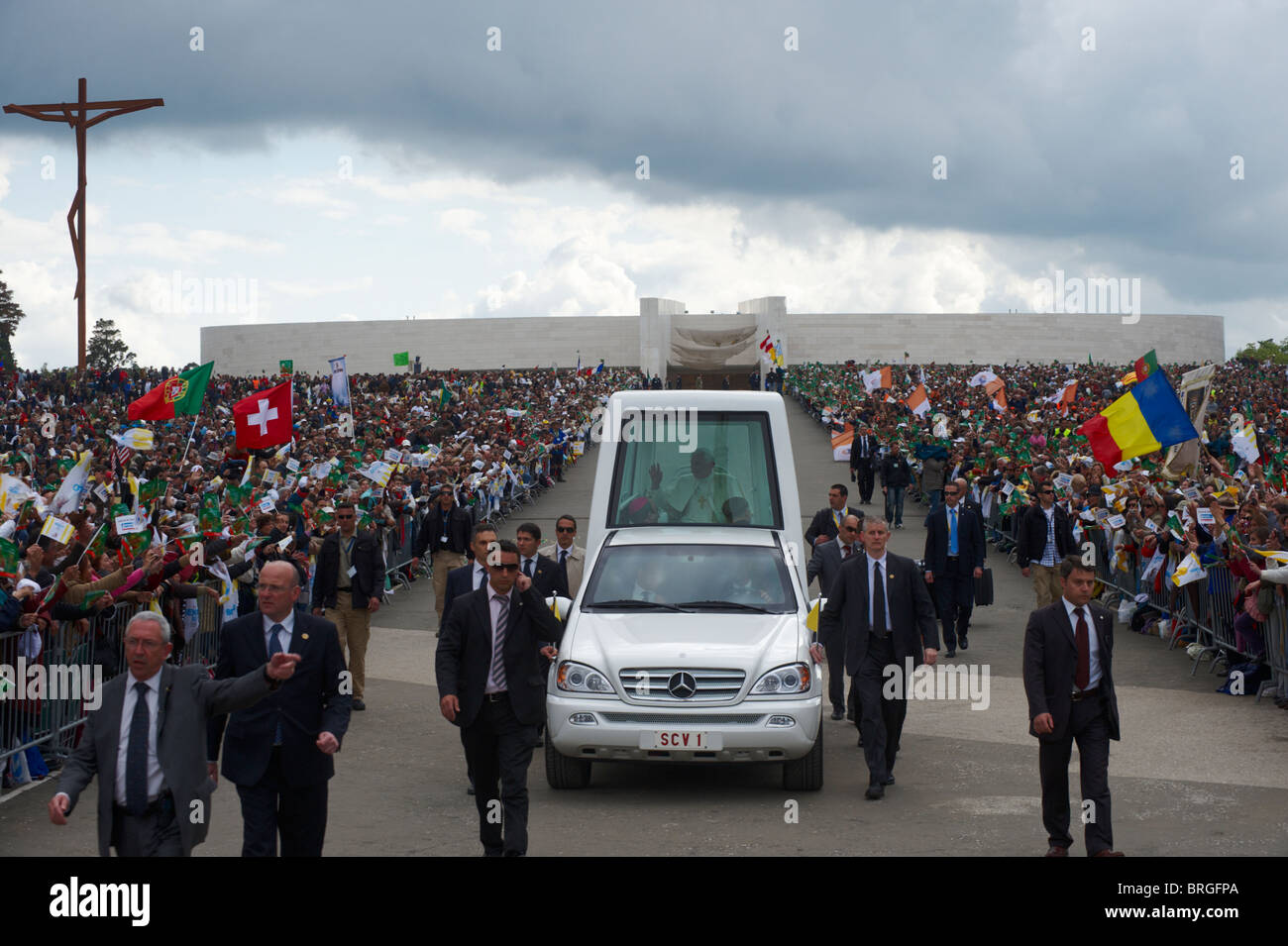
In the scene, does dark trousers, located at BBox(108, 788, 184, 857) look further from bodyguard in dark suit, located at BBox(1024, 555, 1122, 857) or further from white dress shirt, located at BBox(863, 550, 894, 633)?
white dress shirt, located at BBox(863, 550, 894, 633)

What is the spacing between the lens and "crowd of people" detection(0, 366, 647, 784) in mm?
10492

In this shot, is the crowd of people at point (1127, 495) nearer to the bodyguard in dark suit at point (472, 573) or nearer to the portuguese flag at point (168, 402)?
the bodyguard in dark suit at point (472, 573)

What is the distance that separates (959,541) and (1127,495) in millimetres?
4158

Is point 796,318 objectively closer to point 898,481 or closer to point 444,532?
point 898,481

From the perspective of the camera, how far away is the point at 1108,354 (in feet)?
318

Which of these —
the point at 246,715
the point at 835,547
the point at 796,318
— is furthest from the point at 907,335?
the point at 246,715

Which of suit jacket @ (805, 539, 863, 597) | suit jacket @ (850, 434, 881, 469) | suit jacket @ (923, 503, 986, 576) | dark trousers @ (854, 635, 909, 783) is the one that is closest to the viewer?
dark trousers @ (854, 635, 909, 783)

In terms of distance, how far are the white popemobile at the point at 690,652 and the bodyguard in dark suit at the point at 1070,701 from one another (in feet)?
6.33

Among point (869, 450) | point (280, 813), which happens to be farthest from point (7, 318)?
point (280, 813)

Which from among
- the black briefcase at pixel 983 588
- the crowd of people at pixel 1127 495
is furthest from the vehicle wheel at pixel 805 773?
the black briefcase at pixel 983 588

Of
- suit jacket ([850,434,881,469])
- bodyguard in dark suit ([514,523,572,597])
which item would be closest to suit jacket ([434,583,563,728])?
bodyguard in dark suit ([514,523,572,597])

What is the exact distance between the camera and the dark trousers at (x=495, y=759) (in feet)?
25.5

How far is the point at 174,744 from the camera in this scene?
5.69 metres

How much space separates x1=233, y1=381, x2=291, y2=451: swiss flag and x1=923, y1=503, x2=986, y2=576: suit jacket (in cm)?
879
